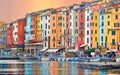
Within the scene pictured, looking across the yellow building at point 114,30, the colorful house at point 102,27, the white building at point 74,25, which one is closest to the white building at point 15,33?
the white building at point 74,25

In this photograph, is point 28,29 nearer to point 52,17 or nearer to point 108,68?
point 52,17

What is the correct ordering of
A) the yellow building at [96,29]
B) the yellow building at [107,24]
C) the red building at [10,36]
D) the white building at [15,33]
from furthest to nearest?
the red building at [10,36], the white building at [15,33], the yellow building at [96,29], the yellow building at [107,24]

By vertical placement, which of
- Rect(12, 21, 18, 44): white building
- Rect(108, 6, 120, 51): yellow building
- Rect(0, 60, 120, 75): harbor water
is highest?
Rect(12, 21, 18, 44): white building

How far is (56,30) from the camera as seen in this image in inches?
4843

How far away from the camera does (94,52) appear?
101125mm

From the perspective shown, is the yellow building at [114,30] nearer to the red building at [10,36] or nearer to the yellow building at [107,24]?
the yellow building at [107,24]

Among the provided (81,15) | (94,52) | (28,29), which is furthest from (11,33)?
(94,52)

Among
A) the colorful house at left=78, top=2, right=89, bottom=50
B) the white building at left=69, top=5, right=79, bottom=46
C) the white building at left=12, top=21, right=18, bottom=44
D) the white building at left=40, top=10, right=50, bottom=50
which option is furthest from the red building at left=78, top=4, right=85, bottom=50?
the white building at left=12, top=21, right=18, bottom=44

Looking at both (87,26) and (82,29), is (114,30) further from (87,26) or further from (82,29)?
(82,29)

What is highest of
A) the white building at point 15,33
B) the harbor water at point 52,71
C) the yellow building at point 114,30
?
the white building at point 15,33

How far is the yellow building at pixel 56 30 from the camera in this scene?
122m

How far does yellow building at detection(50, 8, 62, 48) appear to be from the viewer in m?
122

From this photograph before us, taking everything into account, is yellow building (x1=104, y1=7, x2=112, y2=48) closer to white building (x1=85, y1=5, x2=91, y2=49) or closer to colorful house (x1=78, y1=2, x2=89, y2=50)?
white building (x1=85, y1=5, x2=91, y2=49)

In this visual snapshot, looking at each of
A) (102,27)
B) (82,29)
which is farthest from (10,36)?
(102,27)
